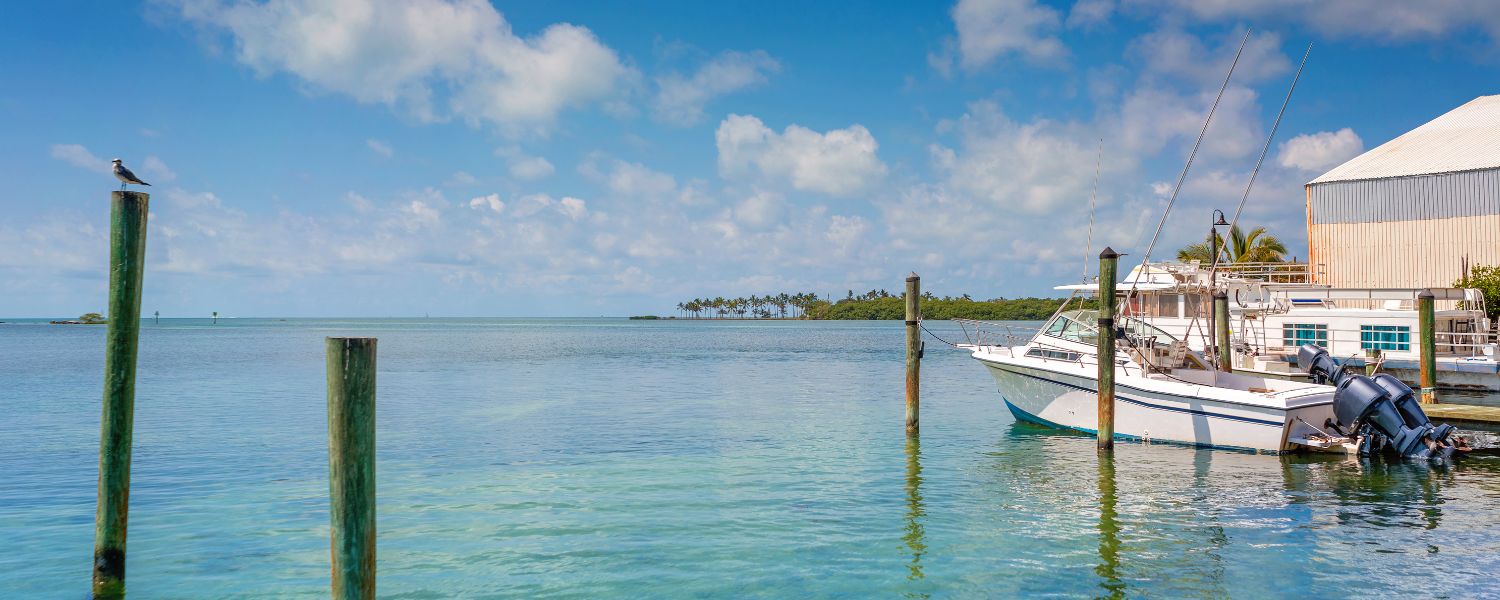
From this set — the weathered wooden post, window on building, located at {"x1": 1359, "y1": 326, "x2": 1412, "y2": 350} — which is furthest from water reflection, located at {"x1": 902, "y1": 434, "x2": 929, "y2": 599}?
window on building, located at {"x1": 1359, "y1": 326, "x2": 1412, "y2": 350}

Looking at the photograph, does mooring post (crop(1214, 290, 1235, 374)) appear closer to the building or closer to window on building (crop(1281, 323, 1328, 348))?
window on building (crop(1281, 323, 1328, 348))

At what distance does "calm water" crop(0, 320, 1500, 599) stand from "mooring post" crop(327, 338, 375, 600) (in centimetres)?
320

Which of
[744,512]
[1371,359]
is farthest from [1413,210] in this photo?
[744,512]

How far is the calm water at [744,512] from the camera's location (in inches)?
412

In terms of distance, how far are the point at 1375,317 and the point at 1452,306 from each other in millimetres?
5751

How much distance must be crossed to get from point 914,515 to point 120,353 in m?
9.83

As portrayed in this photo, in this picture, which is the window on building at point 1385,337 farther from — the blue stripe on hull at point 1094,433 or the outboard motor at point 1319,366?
the blue stripe on hull at point 1094,433

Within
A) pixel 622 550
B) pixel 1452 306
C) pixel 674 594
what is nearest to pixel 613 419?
pixel 622 550

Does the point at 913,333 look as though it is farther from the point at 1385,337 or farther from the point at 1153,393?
the point at 1385,337

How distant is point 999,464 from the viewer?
17812 millimetres

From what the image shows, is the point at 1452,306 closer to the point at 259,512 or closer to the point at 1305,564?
the point at 1305,564

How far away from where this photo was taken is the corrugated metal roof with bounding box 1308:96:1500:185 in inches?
1398

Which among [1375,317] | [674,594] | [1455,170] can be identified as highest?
[1455,170]

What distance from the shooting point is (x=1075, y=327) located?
21.6 m
